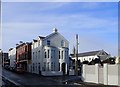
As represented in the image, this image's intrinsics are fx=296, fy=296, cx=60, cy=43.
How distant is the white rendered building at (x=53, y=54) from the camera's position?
5631cm

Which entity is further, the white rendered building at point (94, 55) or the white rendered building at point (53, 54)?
the white rendered building at point (94, 55)

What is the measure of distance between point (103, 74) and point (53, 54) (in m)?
26.7

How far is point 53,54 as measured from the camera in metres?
57.2

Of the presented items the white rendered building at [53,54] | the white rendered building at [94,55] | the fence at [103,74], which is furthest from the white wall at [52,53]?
the white rendered building at [94,55]

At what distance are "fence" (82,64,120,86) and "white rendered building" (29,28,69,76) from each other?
19.4 m

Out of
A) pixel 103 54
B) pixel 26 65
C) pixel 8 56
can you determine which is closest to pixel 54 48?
pixel 26 65

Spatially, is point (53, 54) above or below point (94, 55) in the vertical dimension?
above

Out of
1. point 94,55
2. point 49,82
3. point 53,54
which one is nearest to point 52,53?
point 53,54

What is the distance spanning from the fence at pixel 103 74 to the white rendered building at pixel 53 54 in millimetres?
19446

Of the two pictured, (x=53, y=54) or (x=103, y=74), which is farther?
(x=53, y=54)

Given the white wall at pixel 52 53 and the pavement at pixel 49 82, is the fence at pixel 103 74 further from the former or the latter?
the white wall at pixel 52 53

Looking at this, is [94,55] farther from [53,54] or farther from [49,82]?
[49,82]

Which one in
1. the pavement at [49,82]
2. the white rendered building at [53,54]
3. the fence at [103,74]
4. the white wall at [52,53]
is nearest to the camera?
the fence at [103,74]

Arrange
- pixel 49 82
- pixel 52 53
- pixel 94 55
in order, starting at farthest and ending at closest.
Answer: pixel 94 55
pixel 52 53
pixel 49 82
